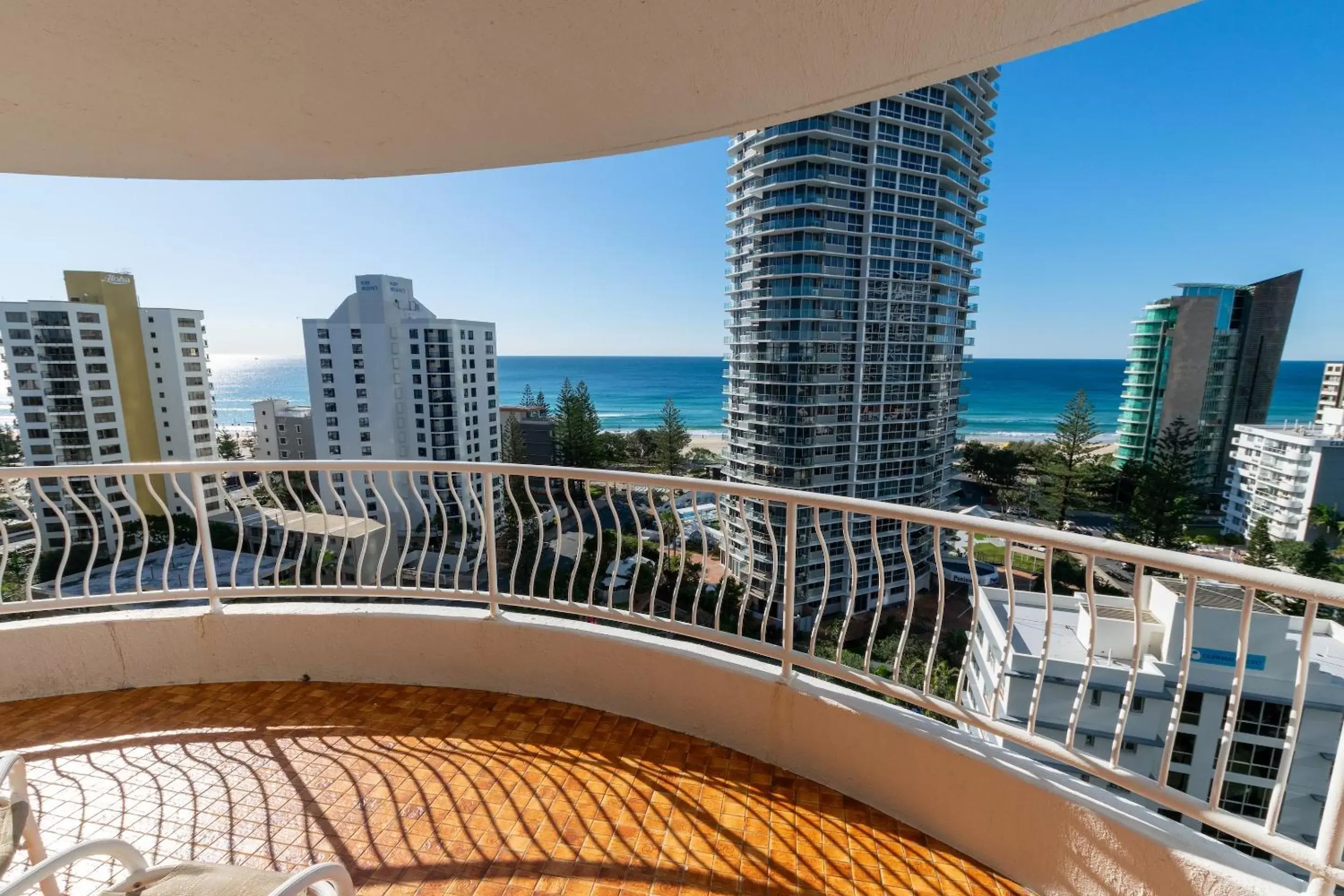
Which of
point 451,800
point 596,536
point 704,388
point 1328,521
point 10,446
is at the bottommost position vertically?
point 1328,521

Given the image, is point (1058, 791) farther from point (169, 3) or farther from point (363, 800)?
point (169, 3)

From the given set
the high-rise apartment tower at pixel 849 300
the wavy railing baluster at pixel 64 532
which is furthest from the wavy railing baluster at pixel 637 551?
the high-rise apartment tower at pixel 849 300

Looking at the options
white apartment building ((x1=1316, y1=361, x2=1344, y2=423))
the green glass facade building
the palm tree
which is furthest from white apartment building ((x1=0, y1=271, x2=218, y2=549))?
white apartment building ((x1=1316, y1=361, x2=1344, y2=423))

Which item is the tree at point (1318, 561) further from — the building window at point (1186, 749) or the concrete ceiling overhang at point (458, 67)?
the concrete ceiling overhang at point (458, 67)

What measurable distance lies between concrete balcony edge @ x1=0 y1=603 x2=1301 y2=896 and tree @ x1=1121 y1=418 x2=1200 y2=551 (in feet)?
76.8

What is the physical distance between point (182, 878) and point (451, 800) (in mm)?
1121

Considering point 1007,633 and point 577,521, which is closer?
point 1007,633

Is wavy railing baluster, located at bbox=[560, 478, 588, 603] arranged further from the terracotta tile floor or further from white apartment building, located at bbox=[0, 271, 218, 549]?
white apartment building, located at bbox=[0, 271, 218, 549]

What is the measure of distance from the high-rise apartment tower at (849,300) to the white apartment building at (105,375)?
16970 mm

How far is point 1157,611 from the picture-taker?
7.21 meters

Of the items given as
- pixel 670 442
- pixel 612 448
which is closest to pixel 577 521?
pixel 670 442

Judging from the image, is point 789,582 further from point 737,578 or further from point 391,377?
point 391,377

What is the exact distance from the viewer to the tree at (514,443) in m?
24.6

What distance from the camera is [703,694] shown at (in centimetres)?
226
